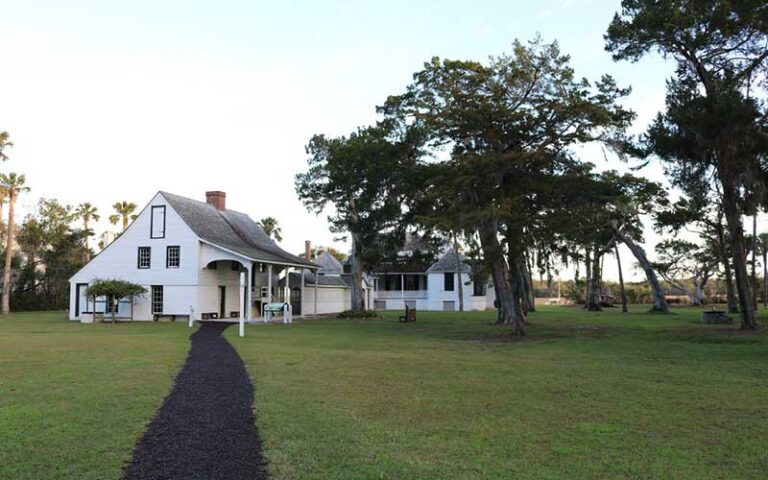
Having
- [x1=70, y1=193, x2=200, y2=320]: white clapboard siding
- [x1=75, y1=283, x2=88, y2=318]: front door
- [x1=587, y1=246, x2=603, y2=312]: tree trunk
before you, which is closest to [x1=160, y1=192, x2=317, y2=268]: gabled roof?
[x1=70, y1=193, x2=200, y2=320]: white clapboard siding

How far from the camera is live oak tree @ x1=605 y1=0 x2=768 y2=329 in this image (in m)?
18.0

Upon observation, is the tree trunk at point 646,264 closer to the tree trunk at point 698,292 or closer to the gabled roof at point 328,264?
the tree trunk at point 698,292

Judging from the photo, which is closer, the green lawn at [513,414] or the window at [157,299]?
the green lawn at [513,414]

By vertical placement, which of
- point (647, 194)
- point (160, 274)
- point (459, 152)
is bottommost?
point (160, 274)

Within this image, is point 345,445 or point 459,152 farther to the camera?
point 459,152

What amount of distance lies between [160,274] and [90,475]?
2830 centimetres

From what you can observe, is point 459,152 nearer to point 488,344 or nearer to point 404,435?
point 488,344

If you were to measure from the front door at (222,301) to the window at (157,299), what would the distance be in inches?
120

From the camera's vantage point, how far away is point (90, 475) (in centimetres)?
486

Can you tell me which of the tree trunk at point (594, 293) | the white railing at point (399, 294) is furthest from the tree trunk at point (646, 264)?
the white railing at point (399, 294)

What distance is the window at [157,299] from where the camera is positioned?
104ft

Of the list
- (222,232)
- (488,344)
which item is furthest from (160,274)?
(488,344)

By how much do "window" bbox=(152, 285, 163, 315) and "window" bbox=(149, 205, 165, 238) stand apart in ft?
8.84

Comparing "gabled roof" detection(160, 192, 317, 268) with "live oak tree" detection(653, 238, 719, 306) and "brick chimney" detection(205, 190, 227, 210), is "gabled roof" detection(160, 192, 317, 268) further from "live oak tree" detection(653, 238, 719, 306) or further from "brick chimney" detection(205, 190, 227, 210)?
"live oak tree" detection(653, 238, 719, 306)
